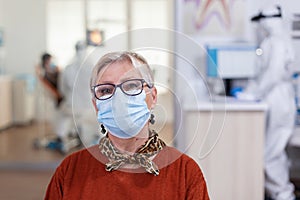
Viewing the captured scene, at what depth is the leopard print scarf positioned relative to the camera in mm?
924

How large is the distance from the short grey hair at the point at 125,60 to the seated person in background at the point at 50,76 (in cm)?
335

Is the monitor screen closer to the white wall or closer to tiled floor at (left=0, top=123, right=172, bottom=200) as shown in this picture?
tiled floor at (left=0, top=123, right=172, bottom=200)

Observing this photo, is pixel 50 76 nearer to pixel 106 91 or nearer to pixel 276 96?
pixel 276 96

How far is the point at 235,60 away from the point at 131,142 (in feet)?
6.31

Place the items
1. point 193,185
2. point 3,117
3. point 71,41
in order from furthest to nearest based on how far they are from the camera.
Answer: point 3,117 → point 71,41 → point 193,185

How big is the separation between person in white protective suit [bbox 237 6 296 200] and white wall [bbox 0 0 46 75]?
7.67 feet

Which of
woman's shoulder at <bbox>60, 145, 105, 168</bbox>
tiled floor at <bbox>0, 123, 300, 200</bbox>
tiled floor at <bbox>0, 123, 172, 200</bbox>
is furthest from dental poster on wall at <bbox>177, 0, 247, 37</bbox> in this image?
woman's shoulder at <bbox>60, 145, 105, 168</bbox>

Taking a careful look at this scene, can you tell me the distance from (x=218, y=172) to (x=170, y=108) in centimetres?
147

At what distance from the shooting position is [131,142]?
0.92 meters

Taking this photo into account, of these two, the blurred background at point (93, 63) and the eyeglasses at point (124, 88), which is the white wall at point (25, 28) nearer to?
the blurred background at point (93, 63)

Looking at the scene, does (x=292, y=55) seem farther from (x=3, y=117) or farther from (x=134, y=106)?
(x=3, y=117)

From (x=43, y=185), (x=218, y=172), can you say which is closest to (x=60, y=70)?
(x=43, y=185)

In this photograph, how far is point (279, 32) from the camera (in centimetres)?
257

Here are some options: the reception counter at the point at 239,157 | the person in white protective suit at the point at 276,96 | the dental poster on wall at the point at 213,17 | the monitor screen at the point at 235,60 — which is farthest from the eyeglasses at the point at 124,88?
the dental poster on wall at the point at 213,17
